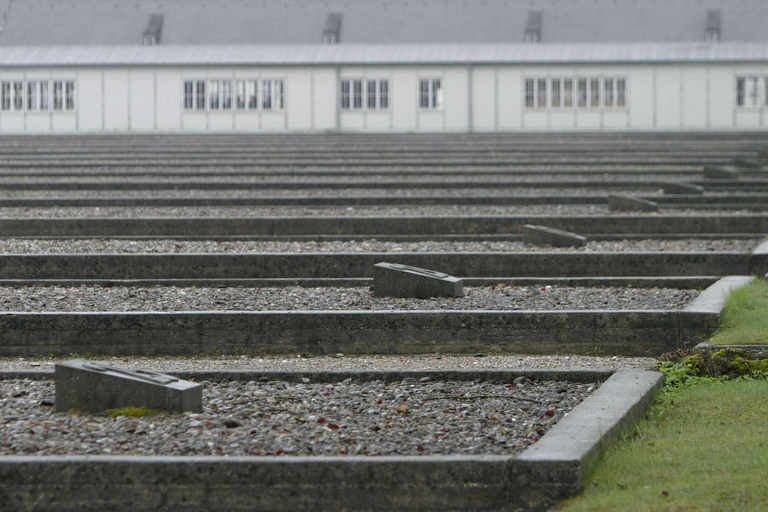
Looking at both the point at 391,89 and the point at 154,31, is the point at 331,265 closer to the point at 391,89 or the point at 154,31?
the point at 391,89

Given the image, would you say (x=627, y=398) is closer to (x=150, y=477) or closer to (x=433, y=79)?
(x=150, y=477)

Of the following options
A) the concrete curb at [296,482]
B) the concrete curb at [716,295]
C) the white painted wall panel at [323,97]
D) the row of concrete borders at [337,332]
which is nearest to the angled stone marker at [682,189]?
the concrete curb at [716,295]

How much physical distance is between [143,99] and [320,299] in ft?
98.3

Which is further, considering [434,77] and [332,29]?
[332,29]

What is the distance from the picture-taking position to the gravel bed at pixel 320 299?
33.0ft

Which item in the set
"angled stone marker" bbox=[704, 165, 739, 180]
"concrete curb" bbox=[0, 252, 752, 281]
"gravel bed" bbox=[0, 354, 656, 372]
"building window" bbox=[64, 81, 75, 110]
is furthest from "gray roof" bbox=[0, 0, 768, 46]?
"gravel bed" bbox=[0, 354, 656, 372]

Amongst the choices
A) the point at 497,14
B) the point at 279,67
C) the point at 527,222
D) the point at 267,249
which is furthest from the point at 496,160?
the point at 497,14

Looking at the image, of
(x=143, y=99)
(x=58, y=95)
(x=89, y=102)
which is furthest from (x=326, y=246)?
(x=58, y=95)

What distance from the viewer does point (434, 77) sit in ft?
125

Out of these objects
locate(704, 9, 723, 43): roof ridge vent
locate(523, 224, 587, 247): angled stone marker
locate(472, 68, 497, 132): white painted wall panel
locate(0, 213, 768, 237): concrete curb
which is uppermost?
locate(704, 9, 723, 43): roof ridge vent

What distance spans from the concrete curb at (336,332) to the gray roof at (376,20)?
3343 centimetres

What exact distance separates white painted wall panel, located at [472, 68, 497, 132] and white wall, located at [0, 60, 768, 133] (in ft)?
0.11

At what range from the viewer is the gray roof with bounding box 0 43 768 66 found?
124 feet

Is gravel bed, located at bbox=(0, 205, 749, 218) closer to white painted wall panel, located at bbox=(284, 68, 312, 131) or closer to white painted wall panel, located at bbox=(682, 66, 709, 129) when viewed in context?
white painted wall panel, located at bbox=(682, 66, 709, 129)
